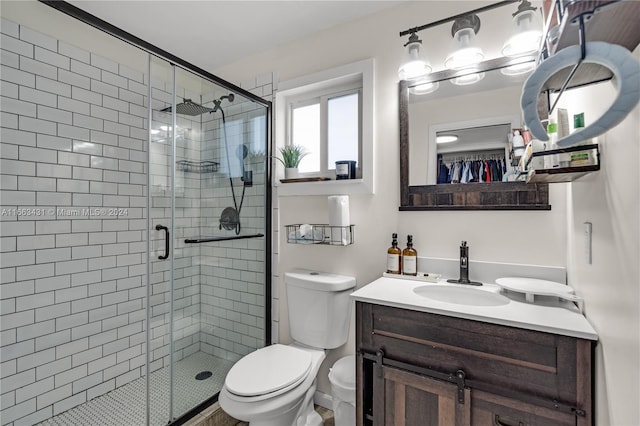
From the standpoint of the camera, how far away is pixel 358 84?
1.98 metres

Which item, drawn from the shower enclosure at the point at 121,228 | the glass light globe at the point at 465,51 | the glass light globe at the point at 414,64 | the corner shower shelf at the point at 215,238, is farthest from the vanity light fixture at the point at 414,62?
the corner shower shelf at the point at 215,238

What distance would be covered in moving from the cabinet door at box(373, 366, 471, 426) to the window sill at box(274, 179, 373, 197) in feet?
3.26

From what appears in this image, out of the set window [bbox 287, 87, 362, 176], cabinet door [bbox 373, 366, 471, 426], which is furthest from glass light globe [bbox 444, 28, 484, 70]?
cabinet door [bbox 373, 366, 471, 426]

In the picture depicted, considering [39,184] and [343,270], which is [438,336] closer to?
[343,270]

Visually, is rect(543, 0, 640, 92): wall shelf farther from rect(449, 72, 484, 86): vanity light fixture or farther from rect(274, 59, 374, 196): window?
→ rect(274, 59, 374, 196): window

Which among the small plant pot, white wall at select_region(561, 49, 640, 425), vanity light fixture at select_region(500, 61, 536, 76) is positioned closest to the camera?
white wall at select_region(561, 49, 640, 425)

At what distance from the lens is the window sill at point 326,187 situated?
185 cm

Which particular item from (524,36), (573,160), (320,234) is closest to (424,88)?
(524,36)

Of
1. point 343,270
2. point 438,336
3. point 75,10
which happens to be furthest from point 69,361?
point 438,336

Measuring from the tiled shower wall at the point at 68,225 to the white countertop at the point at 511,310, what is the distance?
1879 millimetres

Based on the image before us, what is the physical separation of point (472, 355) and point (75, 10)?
2031 mm

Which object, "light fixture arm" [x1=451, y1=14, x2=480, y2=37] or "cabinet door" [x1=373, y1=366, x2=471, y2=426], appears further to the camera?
"light fixture arm" [x1=451, y1=14, x2=480, y2=37]

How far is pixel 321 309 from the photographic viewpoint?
1771 mm

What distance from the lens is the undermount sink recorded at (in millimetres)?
1368
